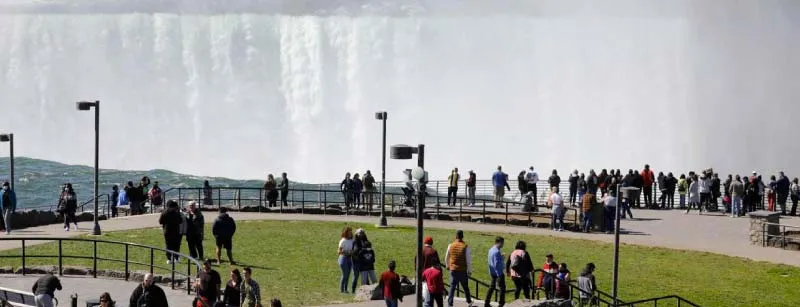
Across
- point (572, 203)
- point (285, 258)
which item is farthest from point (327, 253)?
point (572, 203)

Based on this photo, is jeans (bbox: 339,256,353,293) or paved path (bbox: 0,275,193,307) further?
jeans (bbox: 339,256,353,293)

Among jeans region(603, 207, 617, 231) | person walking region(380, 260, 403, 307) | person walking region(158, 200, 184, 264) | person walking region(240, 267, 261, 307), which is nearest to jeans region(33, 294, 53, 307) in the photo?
person walking region(240, 267, 261, 307)

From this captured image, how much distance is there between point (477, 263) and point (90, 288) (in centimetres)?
768

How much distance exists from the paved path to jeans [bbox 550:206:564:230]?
12367 mm

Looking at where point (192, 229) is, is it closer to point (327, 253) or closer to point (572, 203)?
point (327, 253)

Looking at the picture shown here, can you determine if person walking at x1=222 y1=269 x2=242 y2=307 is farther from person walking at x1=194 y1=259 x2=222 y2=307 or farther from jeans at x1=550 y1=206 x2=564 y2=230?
jeans at x1=550 y1=206 x2=564 y2=230

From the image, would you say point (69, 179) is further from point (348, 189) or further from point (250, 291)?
point (250, 291)

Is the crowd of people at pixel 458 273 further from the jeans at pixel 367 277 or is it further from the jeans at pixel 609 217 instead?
the jeans at pixel 609 217

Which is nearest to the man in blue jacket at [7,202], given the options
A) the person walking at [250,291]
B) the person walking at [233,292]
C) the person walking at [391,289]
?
the person walking at [250,291]

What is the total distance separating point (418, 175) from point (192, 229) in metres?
6.62

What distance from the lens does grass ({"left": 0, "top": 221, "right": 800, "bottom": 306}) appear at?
21344 mm

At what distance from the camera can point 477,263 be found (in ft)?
79.0

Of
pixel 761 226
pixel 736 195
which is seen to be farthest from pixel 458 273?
pixel 736 195

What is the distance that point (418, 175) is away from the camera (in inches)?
634
